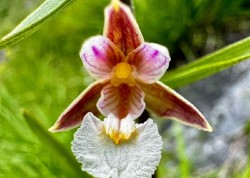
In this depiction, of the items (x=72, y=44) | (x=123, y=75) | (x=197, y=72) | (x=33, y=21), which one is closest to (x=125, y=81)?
(x=123, y=75)

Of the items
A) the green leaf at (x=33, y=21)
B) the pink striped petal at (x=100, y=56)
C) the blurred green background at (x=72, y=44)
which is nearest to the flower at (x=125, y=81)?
the pink striped petal at (x=100, y=56)

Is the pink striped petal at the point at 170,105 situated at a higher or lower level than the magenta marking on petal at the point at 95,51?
lower

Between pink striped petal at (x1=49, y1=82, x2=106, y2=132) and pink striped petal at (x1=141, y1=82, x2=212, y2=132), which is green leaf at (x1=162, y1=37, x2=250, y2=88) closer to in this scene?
pink striped petal at (x1=141, y1=82, x2=212, y2=132)

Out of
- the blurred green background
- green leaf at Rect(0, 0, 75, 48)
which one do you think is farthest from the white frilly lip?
the blurred green background

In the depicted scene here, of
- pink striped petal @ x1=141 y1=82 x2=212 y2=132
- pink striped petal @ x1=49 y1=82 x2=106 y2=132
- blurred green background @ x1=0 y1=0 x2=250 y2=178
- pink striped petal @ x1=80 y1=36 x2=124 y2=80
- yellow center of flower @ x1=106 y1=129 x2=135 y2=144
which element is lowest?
blurred green background @ x1=0 y1=0 x2=250 y2=178

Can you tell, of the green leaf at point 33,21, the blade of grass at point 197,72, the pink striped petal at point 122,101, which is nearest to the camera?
the green leaf at point 33,21

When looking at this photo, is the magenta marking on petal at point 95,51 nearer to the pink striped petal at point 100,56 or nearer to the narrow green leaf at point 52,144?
the pink striped petal at point 100,56
